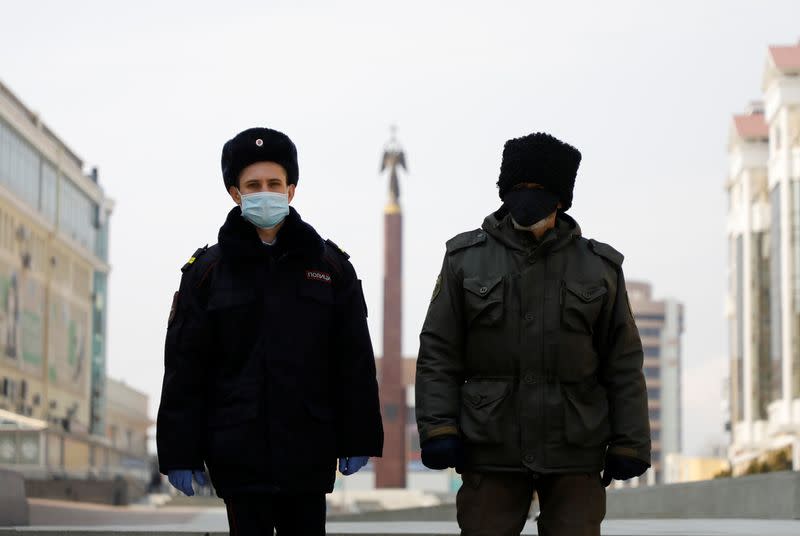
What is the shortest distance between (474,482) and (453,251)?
692 millimetres

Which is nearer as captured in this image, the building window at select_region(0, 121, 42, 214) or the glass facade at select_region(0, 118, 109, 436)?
the building window at select_region(0, 121, 42, 214)

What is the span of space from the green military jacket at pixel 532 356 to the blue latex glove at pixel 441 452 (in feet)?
0.07

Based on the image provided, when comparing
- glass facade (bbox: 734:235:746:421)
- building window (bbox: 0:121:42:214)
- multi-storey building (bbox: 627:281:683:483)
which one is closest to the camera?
building window (bbox: 0:121:42:214)

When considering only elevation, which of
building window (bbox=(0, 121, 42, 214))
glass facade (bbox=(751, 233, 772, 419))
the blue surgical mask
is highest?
building window (bbox=(0, 121, 42, 214))

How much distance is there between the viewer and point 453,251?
5176mm

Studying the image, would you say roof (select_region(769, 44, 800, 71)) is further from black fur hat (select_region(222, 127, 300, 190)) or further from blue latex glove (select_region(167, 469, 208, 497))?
blue latex glove (select_region(167, 469, 208, 497))

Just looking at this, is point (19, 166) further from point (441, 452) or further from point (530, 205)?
point (441, 452)

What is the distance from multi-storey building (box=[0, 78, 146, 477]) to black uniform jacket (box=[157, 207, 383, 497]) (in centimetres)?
4616

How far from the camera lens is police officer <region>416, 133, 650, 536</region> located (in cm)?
495

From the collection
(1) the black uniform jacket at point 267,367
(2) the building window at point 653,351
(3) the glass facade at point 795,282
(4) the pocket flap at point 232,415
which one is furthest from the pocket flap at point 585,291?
(2) the building window at point 653,351

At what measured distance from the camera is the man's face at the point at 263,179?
526cm

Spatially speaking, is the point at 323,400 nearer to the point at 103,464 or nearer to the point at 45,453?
the point at 45,453

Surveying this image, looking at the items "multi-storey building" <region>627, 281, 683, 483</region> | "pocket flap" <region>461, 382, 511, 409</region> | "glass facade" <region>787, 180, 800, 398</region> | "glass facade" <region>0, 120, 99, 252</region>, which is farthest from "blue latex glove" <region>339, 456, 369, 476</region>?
"multi-storey building" <region>627, 281, 683, 483</region>

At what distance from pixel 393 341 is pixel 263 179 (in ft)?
229
